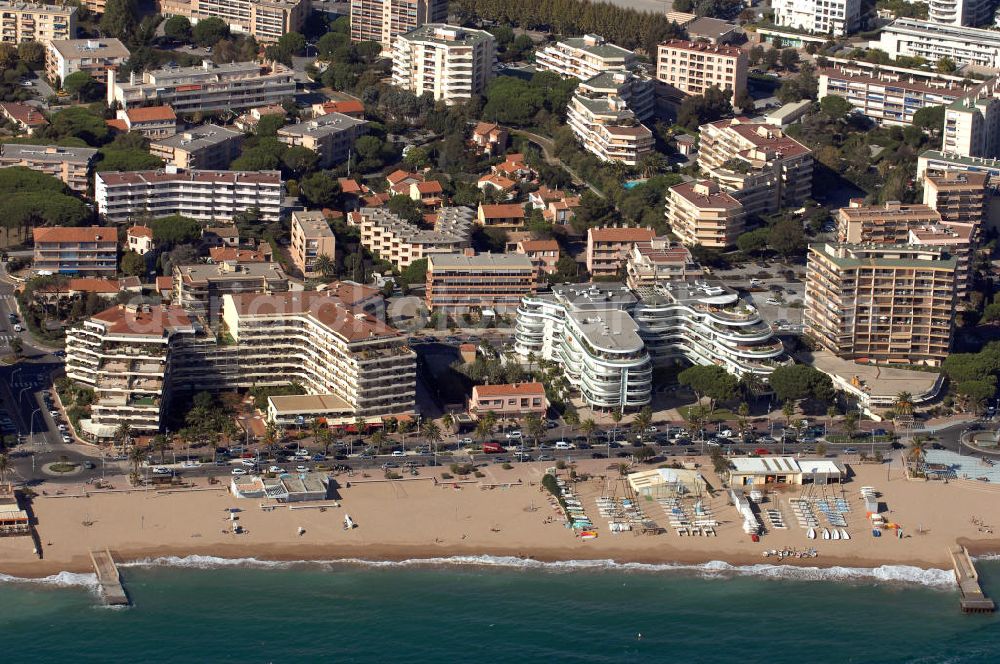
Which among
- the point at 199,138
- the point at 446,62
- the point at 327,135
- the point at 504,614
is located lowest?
the point at 504,614

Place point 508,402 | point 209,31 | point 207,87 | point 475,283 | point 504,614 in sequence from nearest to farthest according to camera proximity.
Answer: point 504,614, point 508,402, point 475,283, point 207,87, point 209,31

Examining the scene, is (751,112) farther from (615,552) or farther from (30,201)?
(615,552)

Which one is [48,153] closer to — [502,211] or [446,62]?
[502,211]

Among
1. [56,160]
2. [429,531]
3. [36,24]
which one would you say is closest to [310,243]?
[56,160]

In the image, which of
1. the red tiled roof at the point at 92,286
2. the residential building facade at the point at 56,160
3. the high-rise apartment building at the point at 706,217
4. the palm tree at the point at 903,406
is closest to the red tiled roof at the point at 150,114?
the residential building facade at the point at 56,160

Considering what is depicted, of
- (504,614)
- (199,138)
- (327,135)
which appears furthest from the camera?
(327,135)

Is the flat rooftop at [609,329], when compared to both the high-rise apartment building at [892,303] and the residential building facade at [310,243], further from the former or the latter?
the residential building facade at [310,243]
